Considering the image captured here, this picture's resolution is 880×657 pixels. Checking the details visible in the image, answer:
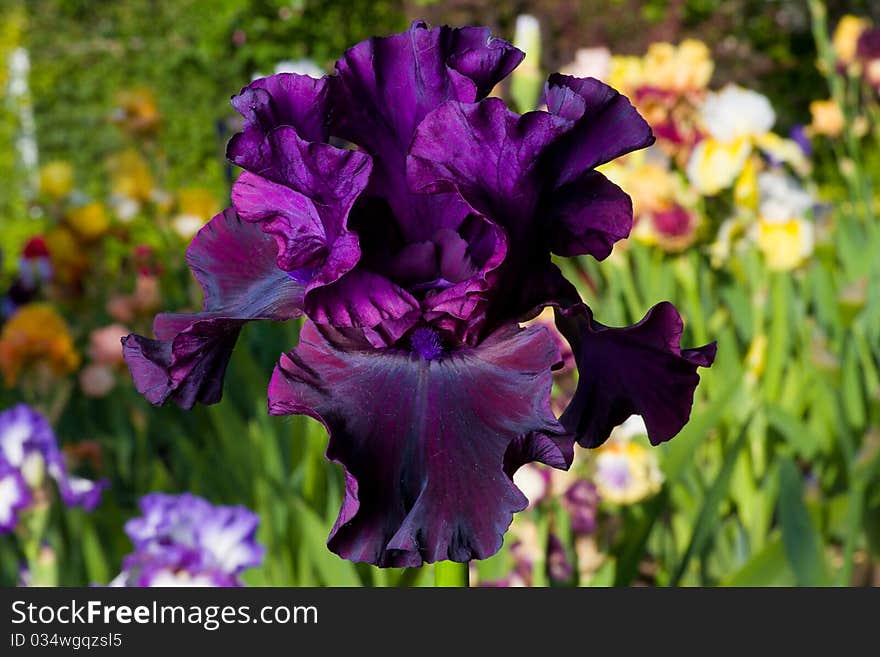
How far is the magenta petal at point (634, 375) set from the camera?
552 mm

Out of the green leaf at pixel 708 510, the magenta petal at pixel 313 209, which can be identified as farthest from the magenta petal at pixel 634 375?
the green leaf at pixel 708 510

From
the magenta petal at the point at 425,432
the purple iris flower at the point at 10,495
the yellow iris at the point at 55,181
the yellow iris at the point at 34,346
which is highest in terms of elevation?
the yellow iris at the point at 55,181

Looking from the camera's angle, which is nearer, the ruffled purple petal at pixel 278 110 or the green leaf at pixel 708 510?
the ruffled purple petal at pixel 278 110

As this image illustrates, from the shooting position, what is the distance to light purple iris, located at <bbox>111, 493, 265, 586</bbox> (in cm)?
104

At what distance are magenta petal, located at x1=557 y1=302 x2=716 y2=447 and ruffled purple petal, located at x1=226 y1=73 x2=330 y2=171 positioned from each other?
173 millimetres

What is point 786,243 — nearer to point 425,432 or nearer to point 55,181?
point 425,432

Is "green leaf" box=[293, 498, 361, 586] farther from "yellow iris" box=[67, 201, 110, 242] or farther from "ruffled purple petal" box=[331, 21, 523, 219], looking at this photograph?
"yellow iris" box=[67, 201, 110, 242]

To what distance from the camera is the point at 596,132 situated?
0.57 m

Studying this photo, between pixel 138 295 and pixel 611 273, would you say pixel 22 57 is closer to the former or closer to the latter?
pixel 138 295

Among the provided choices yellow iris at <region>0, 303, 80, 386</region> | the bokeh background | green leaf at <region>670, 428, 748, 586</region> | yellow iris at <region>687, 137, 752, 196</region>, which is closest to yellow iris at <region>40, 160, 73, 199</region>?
the bokeh background

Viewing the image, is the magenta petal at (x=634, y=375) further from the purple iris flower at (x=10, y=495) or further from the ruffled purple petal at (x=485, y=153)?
the purple iris flower at (x=10, y=495)

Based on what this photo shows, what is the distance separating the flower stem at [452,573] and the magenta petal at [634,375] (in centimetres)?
10

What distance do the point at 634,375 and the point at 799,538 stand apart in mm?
618

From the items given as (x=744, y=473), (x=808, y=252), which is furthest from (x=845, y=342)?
(x=808, y=252)
